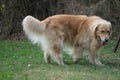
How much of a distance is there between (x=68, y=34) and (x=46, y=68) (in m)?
1.58

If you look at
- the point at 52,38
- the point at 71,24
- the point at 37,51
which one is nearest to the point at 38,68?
the point at 52,38

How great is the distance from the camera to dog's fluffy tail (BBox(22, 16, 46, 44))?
10.9 meters

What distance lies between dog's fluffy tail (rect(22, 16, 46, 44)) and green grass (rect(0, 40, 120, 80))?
0.81 metres

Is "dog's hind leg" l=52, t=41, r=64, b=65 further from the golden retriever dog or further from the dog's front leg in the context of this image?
the dog's front leg

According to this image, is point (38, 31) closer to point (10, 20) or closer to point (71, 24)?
point (71, 24)

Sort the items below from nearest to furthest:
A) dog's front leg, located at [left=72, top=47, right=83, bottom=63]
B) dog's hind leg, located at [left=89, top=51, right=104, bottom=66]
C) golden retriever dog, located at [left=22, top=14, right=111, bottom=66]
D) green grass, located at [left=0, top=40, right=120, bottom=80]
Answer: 1. green grass, located at [left=0, top=40, right=120, bottom=80]
2. golden retriever dog, located at [left=22, top=14, right=111, bottom=66]
3. dog's front leg, located at [left=72, top=47, right=83, bottom=63]
4. dog's hind leg, located at [left=89, top=51, right=104, bottom=66]

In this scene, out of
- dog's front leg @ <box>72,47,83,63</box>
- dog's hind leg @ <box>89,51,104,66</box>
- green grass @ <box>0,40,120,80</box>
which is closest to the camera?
green grass @ <box>0,40,120,80</box>

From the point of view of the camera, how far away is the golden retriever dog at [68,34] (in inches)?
435

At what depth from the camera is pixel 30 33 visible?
11008 millimetres

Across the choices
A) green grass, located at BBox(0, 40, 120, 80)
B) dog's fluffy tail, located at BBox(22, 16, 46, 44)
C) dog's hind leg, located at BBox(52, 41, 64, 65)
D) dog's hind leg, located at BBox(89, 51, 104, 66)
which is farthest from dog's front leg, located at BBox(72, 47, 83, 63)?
dog's fluffy tail, located at BBox(22, 16, 46, 44)

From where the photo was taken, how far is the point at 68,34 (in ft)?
37.4

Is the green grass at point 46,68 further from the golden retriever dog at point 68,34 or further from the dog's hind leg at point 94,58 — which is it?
the golden retriever dog at point 68,34

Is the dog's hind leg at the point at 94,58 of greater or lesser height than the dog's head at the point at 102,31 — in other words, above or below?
below

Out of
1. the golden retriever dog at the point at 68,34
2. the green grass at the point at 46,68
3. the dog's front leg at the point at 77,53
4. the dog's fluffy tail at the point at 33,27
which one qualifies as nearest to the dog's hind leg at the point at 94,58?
the golden retriever dog at the point at 68,34
